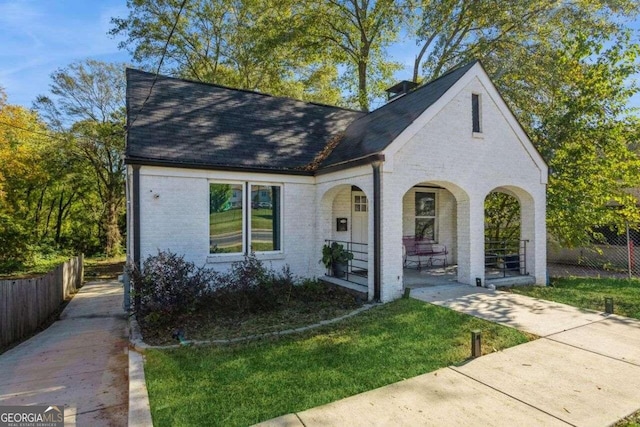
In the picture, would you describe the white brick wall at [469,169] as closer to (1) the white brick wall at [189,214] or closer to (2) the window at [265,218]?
(1) the white brick wall at [189,214]

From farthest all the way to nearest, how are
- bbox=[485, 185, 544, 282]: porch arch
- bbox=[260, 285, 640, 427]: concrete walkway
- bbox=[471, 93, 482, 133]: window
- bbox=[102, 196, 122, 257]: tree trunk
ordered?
bbox=[102, 196, 122, 257]: tree trunk
bbox=[485, 185, 544, 282]: porch arch
bbox=[471, 93, 482, 133]: window
bbox=[260, 285, 640, 427]: concrete walkway

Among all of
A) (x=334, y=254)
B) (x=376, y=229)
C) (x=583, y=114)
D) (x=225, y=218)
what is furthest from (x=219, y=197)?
(x=583, y=114)

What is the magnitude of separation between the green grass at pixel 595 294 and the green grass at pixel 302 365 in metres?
3.07

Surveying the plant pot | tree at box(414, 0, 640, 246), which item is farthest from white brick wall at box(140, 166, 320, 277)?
tree at box(414, 0, 640, 246)

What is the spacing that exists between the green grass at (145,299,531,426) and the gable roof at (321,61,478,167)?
4099mm

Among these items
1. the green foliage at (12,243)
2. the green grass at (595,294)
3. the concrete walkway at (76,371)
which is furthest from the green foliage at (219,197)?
the green foliage at (12,243)

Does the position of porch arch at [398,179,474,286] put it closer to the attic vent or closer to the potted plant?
the potted plant

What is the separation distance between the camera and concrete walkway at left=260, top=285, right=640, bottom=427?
11.9ft

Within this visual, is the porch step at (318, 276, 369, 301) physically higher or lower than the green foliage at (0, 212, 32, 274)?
lower

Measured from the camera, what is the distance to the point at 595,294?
873 centimetres

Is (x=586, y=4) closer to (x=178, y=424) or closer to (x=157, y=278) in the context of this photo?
(x=157, y=278)

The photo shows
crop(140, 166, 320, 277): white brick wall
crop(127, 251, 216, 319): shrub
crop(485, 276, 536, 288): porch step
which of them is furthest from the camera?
crop(485, 276, 536, 288): porch step

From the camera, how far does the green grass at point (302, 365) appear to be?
3953 mm

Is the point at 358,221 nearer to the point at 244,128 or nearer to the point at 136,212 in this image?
the point at 244,128
